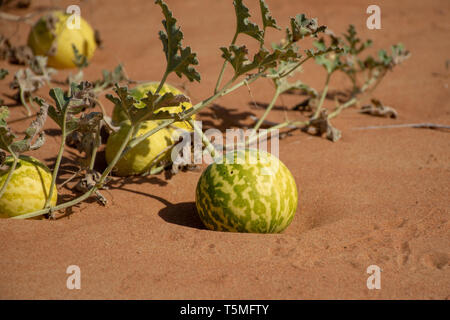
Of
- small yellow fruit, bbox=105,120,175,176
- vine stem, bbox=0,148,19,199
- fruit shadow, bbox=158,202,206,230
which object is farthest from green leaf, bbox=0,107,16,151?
fruit shadow, bbox=158,202,206,230

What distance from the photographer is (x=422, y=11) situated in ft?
24.2

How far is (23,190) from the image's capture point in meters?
2.64

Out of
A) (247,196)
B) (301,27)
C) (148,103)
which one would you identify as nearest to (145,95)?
(148,103)

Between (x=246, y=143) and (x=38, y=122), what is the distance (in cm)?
150

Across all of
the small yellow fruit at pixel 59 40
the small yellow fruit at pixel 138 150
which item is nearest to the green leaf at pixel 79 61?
the small yellow fruit at pixel 59 40

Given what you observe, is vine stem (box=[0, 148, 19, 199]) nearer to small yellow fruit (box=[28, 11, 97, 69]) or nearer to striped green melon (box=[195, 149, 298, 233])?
striped green melon (box=[195, 149, 298, 233])

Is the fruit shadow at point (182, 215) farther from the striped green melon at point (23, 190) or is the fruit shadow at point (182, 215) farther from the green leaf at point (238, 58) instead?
Result: the green leaf at point (238, 58)

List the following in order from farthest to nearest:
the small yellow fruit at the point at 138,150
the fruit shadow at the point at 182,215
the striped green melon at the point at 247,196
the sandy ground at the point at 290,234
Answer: the small yellow fruit at the point at 138,150 → the fruit shadow at the point at 182,215 → the striped green melon at the point at 247,196 → the sandy ground at the point at 290,234

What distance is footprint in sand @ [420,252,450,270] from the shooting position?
92.0 inches

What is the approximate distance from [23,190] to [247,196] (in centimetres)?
118

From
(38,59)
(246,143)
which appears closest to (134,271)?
(246,143)

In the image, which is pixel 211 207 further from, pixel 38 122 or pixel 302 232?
pixel 38 122

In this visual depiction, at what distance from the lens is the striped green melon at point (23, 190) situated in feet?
8.63

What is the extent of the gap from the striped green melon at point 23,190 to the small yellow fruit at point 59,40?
8.63 feet
